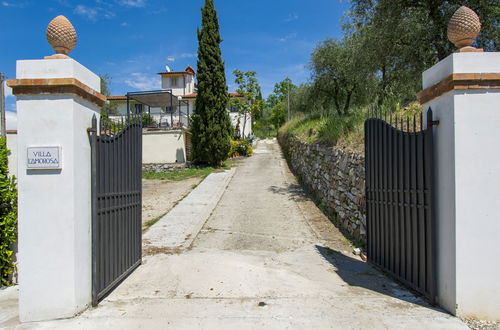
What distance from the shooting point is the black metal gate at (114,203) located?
3.90 metres

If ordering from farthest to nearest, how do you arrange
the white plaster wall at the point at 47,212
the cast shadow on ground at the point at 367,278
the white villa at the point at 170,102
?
the white villa at the point at 170,102
the cast shadow on ground at the point at 367,278
the white plaster wall at the point at 47,212

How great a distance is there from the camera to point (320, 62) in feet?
57.0

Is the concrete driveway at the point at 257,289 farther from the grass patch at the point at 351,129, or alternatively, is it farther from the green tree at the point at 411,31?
the green tree at the point at 411,31

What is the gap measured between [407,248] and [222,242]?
12.7 feet

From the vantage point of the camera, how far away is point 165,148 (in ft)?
67.6

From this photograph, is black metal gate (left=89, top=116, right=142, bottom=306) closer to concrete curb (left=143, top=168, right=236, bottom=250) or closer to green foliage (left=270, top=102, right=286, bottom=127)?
concrete curb (left=143, top=168, right=236, bottom=250)

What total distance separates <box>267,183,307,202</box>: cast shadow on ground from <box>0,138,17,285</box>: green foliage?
27.9 feet

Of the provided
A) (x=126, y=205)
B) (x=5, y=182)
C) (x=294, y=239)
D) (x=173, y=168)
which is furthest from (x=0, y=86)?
(x=173, y=168)

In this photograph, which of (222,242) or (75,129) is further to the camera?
(222,242)

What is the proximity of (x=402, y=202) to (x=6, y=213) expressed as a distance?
5196 mm

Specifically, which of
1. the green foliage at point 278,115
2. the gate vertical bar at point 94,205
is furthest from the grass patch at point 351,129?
the green foliage at point 278,115

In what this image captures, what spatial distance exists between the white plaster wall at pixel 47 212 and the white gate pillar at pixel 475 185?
4.10m

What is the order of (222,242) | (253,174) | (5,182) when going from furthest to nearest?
1. (253,174)
2. (222,242)
3. (5,182)

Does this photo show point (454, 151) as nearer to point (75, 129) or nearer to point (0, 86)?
point (75, 129)
